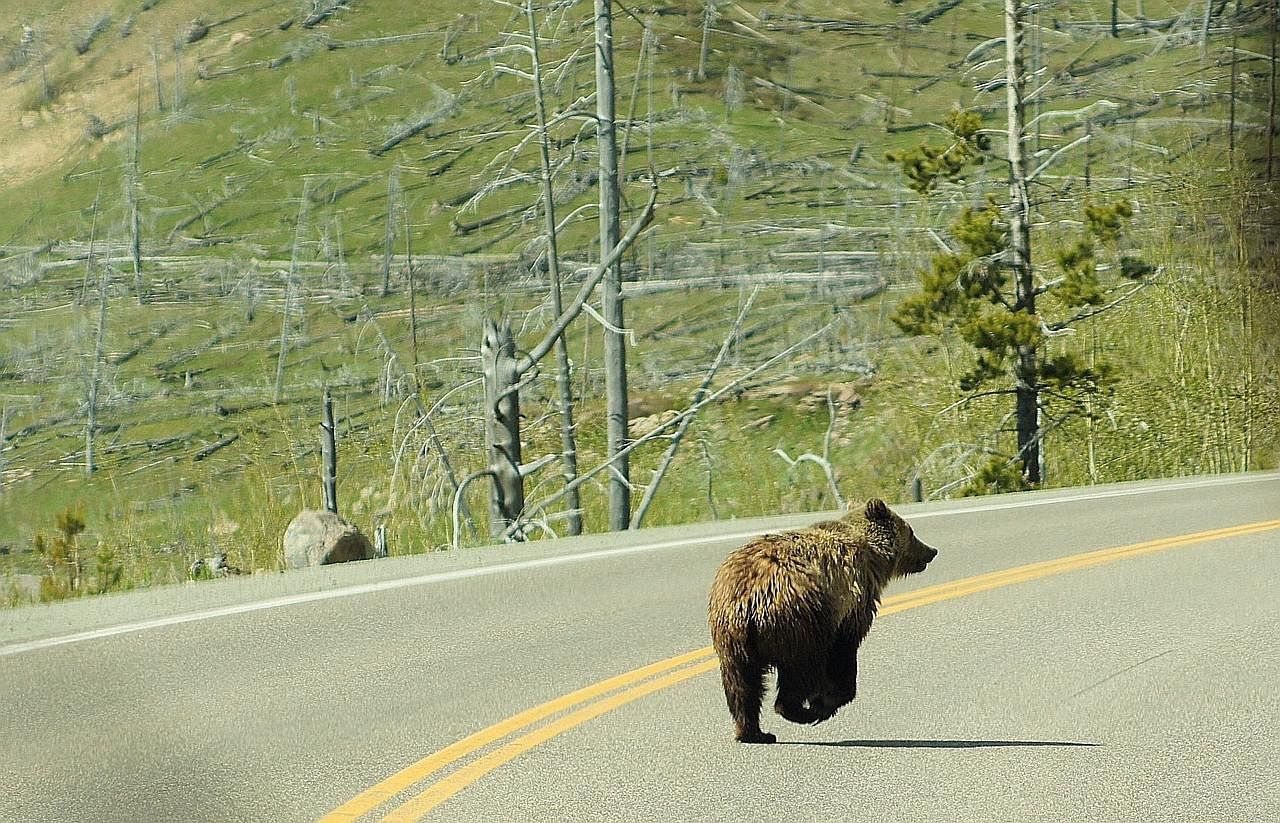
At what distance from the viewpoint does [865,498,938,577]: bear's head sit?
6.19 meters

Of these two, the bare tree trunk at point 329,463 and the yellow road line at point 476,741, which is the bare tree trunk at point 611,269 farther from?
the yellow road line at point 476,741

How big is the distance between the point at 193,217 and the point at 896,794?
5942 centimetres

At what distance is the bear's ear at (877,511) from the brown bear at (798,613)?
0.06 ft

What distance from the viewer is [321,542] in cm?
1242

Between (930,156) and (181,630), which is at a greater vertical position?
(930,156)

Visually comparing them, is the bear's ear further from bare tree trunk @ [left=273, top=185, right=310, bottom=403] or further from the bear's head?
bare tree trunk @ [left=273, top=185, right=310, bottom=403]

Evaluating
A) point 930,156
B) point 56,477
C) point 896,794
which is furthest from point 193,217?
point 896,794

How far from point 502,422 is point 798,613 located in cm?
1004

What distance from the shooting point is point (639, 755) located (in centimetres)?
639

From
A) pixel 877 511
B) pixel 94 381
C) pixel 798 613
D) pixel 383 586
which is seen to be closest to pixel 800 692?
pixel 798 613

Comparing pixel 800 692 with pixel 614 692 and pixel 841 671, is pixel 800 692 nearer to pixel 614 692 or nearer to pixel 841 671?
pixel 841 671

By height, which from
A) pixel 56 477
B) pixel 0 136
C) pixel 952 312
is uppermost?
pixel 0 136

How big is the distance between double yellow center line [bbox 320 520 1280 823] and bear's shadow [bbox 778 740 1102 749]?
1.12 meters

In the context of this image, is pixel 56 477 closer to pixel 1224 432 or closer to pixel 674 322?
pixel 674 322
